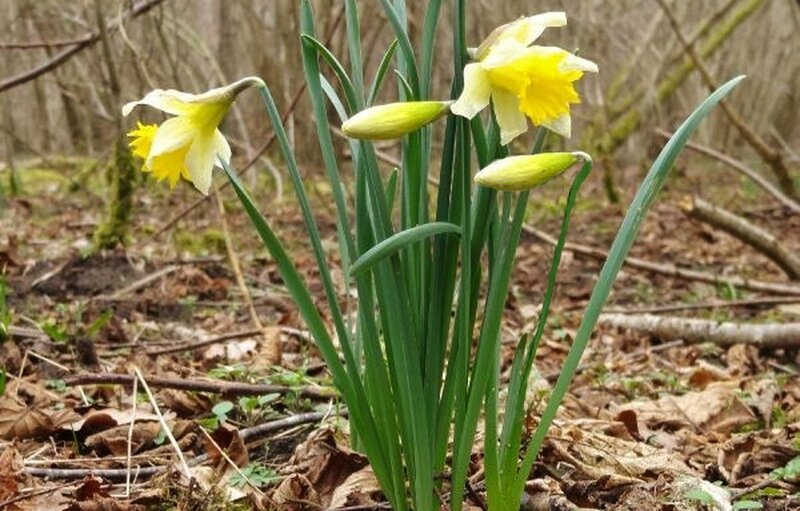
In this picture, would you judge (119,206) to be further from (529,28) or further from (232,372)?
(529,28)

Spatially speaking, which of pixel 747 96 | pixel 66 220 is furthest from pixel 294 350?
Result: pixel 747 96

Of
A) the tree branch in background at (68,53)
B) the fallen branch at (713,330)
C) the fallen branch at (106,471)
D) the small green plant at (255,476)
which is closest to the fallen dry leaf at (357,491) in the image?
the small green plant at (255,476)

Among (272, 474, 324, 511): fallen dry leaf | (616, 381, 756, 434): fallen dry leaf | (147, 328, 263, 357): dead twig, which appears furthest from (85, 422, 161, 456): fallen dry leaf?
(616, 381, 756, 434): fallen dry leaf

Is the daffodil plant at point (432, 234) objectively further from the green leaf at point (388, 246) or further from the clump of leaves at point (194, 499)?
the clump of leaves at point (194, 499)

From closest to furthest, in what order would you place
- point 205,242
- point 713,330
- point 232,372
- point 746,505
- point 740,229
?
1. point 746,505
2. point 232,372
3. point 713,330
4. point 740,229
5. point 205,242

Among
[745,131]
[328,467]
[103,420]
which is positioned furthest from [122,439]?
[745,131]

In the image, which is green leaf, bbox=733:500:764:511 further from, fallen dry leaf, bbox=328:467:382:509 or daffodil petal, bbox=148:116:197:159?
daffodil petal, bbox=148:116:197:159

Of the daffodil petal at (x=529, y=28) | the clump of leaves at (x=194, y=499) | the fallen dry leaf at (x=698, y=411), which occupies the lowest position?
the fallen dry leaf at (x=698, y=411)
